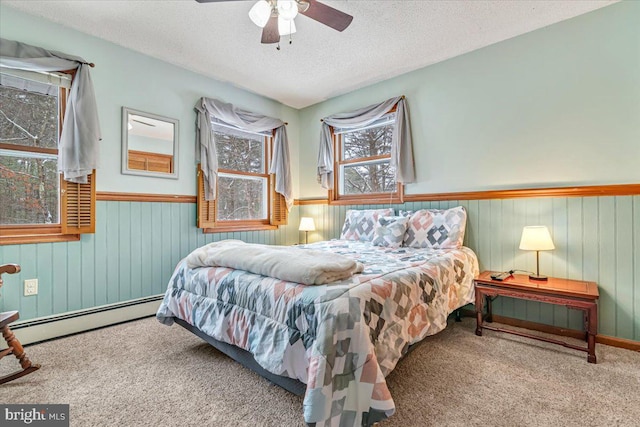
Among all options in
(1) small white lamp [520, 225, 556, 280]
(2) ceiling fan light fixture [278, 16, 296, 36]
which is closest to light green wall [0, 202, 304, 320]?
(2) ceiling fan light fixture [278, 16, 296, 36]

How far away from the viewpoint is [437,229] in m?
2.88

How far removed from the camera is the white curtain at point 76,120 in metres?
2.38

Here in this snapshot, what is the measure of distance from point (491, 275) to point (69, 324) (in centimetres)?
366

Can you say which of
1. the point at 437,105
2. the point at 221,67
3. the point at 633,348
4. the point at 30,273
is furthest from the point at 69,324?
the point at 633,348

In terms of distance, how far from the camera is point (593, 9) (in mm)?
2375

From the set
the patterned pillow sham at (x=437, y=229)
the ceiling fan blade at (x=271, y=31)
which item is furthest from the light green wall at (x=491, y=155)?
the ceiling fan blade at (x=271, y=31)

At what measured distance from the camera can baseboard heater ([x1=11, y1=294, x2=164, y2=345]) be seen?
236cm

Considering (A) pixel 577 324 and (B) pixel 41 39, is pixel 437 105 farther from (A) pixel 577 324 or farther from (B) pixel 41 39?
(B) pixel 41 39

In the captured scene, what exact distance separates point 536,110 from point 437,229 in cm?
136

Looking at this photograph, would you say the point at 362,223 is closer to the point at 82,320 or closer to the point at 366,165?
the point at 366,165

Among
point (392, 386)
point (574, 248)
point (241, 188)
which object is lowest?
point (392, 386)

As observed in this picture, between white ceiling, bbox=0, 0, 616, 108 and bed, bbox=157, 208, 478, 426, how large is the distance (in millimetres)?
2000

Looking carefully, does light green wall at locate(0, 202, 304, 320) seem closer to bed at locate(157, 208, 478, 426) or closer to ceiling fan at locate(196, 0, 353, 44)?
bed at locate(157, 208, 478, 426)

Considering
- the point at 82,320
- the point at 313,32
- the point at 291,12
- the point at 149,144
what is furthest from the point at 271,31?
the point at 82,320
